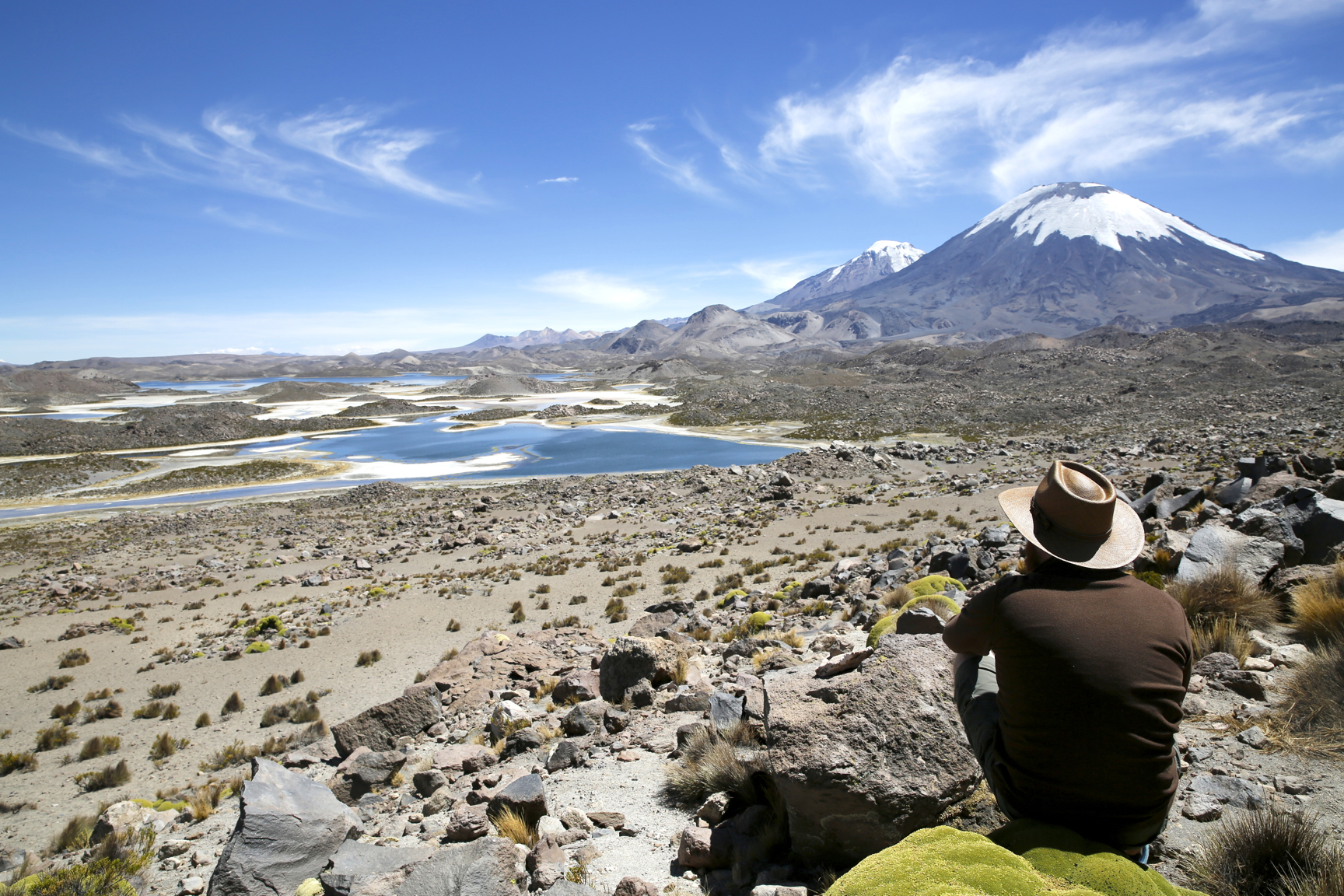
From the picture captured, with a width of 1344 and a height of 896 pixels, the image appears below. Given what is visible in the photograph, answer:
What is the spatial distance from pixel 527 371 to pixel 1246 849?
673ft

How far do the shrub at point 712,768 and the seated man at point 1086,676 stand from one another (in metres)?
2.05

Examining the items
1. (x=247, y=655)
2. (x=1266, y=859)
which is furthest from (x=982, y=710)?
(x=247, y=655)

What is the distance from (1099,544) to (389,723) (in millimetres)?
7869

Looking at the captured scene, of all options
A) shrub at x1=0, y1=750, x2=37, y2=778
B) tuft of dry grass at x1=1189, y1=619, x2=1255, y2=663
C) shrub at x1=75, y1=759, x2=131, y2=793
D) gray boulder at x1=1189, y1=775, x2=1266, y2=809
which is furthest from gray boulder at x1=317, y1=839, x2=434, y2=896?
shrub at x1=0, y1=750, x2=37, y2=778

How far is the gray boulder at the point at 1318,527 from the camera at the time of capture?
6.41 meters

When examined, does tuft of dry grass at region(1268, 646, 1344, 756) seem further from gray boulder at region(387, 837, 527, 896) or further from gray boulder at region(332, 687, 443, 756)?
gray boulder at region(332, 687, 443, 756)

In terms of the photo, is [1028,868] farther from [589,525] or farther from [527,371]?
[527,371]

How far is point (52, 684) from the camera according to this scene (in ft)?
37.6

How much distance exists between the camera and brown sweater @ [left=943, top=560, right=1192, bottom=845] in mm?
2047

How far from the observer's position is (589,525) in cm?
2469

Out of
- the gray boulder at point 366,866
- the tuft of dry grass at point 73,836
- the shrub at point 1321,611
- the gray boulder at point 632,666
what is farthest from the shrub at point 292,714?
the shrub at point 1321,611

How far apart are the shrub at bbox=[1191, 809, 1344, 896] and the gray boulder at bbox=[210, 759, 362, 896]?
16.6 feet

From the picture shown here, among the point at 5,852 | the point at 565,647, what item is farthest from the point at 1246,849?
the point at 5,852

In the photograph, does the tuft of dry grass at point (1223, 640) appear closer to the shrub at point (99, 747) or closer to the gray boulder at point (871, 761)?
the gray boulder at point (871, 761)
